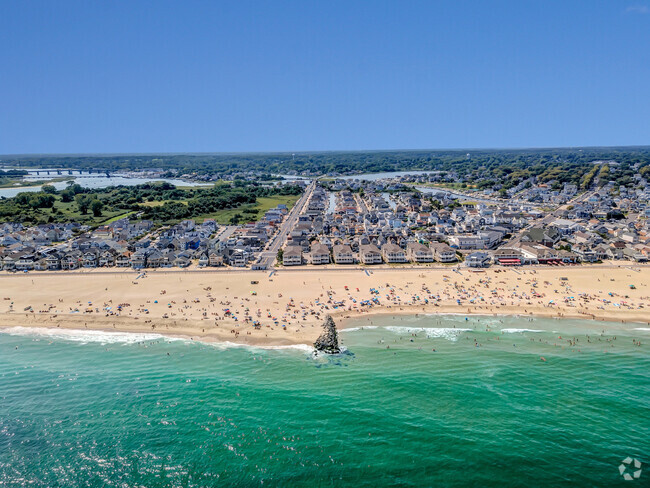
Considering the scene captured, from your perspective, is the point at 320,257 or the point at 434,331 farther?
the point at 320,257

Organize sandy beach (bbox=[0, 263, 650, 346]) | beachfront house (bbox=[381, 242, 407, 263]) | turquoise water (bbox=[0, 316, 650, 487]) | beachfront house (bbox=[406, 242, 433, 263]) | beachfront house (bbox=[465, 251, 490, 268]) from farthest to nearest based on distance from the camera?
beachfront house (bbox=[406, 242, 433, 263])
beachfront house (bbox=[381, 242, 407, 263])
beachfront house (bbox=[465, 251, 490, 268])
sandy beach (bbox=[0, 263, 650, 346])
turquoise water (bbox=[0, 316, 650, 487])

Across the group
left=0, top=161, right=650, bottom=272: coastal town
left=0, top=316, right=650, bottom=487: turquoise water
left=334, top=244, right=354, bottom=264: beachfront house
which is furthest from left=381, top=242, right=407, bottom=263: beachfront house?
left=0, top=316, right=650, bottom=487: turquoise water

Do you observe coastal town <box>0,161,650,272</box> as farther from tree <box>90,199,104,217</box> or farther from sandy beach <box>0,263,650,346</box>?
tree <box>90,199,104,217</box>

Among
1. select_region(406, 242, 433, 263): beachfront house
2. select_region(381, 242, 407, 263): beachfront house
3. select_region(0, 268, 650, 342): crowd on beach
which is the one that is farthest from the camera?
select_region(406, 242, 433, 263): beachfront house

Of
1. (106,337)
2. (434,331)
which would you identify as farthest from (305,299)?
(106,337)

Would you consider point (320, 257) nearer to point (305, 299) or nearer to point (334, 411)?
point (305, 299)

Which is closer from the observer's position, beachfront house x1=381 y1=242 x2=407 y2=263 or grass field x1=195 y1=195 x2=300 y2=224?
beachfront house x1=381 y1=242 x2=407 y2=263

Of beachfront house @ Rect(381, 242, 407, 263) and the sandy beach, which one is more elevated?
beachfront house @ Rect(381, 242, 407, 263)

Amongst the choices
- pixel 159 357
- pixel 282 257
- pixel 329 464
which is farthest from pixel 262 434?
pixel 282 257
